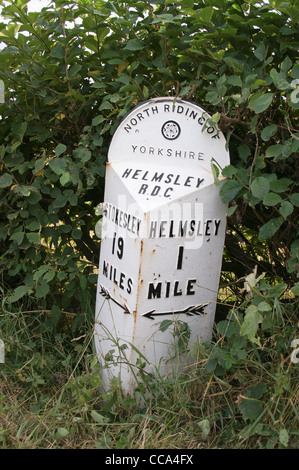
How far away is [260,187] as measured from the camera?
2.17 metres

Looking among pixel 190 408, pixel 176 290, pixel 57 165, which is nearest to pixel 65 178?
pixel 57 165

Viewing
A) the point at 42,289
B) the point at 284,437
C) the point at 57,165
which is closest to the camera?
the point at 284,437

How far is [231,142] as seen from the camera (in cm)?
253

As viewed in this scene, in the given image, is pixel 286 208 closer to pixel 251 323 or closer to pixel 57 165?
pixel 251 323

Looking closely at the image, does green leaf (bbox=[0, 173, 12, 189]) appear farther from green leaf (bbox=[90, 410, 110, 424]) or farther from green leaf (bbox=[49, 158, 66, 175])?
green leaf (bbox=[90, 410, 110, 424])

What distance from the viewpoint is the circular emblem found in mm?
2354

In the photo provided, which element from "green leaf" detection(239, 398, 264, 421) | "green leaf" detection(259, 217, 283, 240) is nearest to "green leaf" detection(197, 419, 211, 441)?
"green leaf" detection(239, 398, 264, 421)

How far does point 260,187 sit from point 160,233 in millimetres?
433

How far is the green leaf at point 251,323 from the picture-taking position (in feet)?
6.64

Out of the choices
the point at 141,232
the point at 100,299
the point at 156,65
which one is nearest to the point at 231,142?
the point at 156,65

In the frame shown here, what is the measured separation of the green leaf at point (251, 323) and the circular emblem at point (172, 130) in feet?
2.62

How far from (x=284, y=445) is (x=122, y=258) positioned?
0.95 meters

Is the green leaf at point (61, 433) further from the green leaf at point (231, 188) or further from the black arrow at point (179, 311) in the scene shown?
the green leaf at point (231, 188)

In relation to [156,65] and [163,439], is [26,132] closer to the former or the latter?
[156,65]
